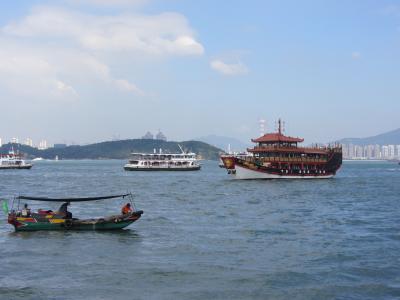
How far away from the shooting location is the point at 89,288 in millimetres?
21641

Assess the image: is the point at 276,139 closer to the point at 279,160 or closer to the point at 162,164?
the point at 279,160

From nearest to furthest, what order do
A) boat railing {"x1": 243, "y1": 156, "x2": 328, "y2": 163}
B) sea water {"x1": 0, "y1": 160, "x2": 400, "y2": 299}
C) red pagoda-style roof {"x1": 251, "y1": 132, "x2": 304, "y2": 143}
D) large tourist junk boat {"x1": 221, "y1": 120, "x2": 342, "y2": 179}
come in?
1. sea water {"x1": 0, "y1": 160, "x2": 400, "y2": 299}
2. large tourist junk boat {"x1": 221, "y1": 120, "x2": 342, "y2": 179}
3. boat railing {"x1": 243, "y1": 156, "x2": 328, "y2": 163}
4. red pagoda-style roof {"x1": 251, "y1": 132, "x2": 304, "y2": 143}

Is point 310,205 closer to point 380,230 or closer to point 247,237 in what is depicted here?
point 380,230

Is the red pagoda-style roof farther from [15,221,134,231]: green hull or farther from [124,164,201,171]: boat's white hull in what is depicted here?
[15,221,134,231]: green hull

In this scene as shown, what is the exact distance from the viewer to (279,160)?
96.1 meters

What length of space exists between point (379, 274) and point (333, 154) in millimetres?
81667

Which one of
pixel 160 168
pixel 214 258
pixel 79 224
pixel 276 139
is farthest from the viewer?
pixel 160 168

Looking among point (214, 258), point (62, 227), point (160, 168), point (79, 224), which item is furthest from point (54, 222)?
point (160, 168)

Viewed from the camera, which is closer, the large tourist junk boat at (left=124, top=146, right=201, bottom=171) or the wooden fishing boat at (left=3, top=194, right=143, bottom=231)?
the wooden fishing boat at (left=3, top=194, right=143, bottom=231)

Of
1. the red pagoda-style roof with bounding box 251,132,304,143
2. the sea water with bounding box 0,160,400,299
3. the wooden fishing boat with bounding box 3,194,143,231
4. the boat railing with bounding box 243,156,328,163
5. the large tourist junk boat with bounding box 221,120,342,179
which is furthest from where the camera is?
the red pagoda-style roof with bounding box 251,132,304,143

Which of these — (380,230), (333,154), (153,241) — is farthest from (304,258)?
(333,154)

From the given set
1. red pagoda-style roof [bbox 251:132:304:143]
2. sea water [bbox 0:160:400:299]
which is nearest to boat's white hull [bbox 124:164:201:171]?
red pagoda-style roof [bbox 251:132:304:143]

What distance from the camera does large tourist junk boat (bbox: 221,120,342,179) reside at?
9412 centimetres

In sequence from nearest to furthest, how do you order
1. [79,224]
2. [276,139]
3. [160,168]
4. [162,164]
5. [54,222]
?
[54,222]
[79,224]
[276,139]
[160,168]
[162,164]
